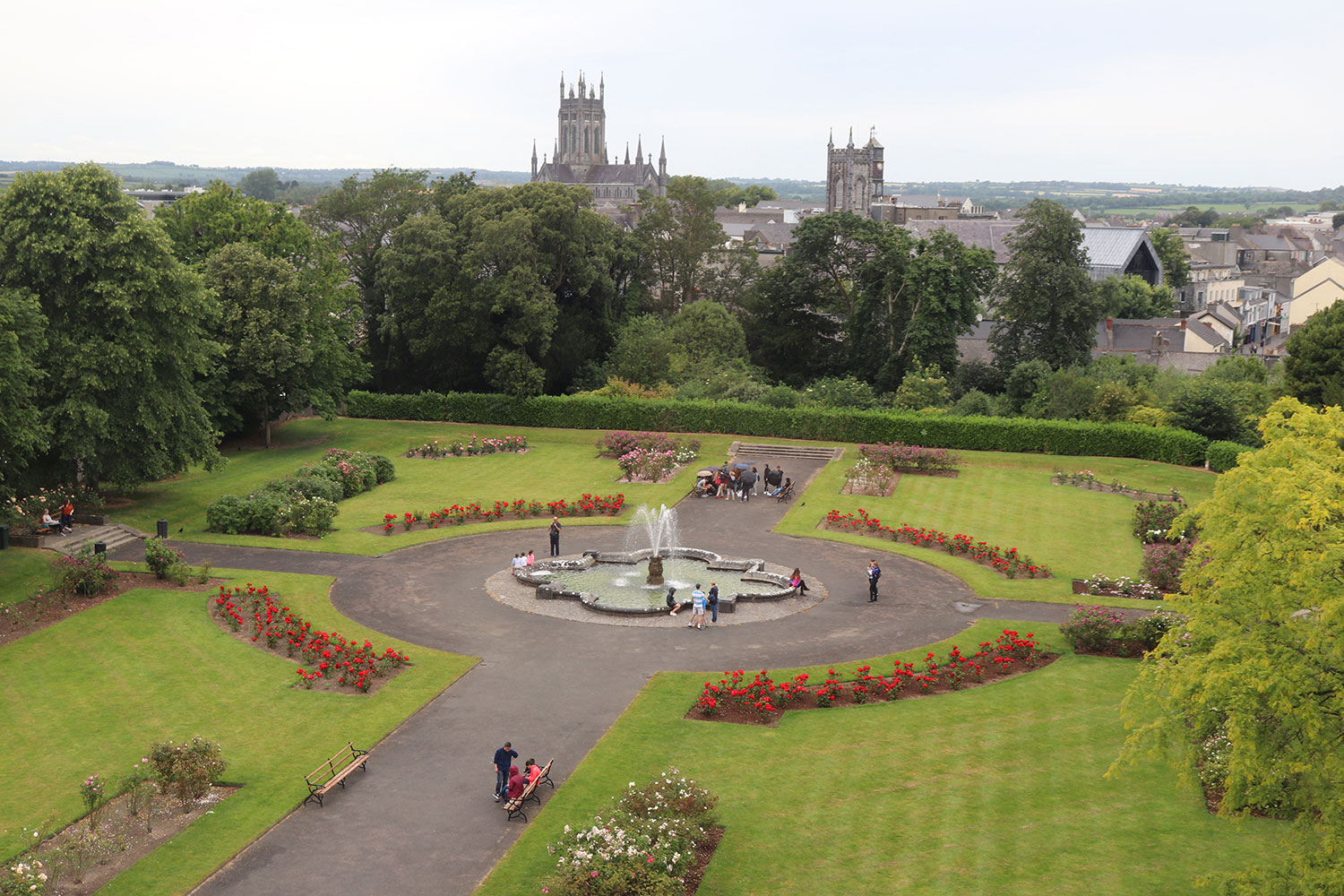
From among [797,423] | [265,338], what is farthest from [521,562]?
[797,423]

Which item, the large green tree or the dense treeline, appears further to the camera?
the large green tree

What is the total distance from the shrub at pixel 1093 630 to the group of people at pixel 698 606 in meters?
10.0

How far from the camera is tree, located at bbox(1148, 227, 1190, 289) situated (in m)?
136

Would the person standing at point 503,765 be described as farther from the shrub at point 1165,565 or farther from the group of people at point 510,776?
the shrub at point 1165,565

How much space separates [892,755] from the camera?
79.2ft

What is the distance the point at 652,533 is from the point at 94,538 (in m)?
20.4

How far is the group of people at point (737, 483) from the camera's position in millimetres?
49750

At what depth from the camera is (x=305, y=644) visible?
1175 inches

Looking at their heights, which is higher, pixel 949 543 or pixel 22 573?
pixel 22 573

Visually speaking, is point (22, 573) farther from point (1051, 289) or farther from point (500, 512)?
point (1051, 289)

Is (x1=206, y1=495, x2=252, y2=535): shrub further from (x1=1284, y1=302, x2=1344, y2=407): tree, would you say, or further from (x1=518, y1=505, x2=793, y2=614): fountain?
(x1=1284, y1=302, x2=1344, y2=407): tree

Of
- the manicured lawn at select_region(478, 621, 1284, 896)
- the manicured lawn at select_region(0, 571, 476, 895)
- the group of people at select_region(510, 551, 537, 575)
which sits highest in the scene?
the group of people at select_region(510, 551, 537, 575)

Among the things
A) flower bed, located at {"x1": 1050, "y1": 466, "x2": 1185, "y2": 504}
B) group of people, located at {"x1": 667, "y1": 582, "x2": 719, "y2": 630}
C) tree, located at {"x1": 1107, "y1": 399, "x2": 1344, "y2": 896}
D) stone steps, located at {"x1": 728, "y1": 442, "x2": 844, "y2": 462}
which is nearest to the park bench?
group of people, located at {"x1": 667, "y1": 582, "x2": 719, "y2": 630}

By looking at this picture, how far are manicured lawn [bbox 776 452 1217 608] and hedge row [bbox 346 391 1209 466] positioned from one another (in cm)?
94
